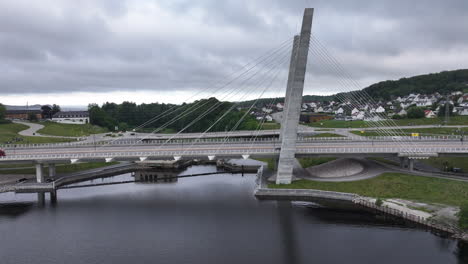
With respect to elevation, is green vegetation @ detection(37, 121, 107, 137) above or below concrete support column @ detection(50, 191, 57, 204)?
above

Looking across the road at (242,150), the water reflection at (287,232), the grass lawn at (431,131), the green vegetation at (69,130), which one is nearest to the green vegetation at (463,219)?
the road at (242,150)

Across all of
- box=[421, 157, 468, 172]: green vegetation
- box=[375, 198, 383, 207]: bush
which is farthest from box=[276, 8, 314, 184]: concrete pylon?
box=[421, 157, 468, 172]: green vegetation

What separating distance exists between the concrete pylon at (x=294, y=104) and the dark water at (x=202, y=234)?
253 inches

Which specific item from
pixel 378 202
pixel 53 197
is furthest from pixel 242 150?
pixel 53 197

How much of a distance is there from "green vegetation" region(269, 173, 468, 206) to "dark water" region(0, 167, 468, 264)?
19.4 feet

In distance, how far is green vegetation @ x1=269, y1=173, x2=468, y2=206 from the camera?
3924 centimetres

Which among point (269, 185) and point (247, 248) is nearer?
point (247, 248)

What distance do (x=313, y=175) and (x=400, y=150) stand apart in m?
13.4

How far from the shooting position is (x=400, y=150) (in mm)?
48344

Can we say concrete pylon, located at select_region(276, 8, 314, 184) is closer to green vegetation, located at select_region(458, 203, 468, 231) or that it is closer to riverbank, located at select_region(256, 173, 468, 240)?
riverbank, located at select_region(256, 173, 468, 240)

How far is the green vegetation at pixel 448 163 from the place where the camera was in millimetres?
51628

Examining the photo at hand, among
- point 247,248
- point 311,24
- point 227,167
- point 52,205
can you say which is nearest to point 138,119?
point 227,167

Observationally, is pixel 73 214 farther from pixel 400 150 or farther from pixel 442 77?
pixel 442 77

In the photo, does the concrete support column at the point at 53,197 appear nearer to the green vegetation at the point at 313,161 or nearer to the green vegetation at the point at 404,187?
the green vegetation at the point at 404,187
